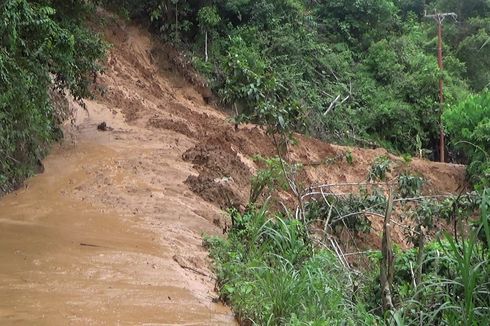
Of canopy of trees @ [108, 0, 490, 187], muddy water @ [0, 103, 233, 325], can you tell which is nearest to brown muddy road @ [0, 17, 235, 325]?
muddy water @ [0, 103, 233, 325]

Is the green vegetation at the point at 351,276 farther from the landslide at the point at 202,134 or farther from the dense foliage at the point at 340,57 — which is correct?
the dense foliage at the point at 340,57

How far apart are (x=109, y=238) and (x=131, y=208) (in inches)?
64.4

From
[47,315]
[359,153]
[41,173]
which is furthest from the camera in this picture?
[359,153]

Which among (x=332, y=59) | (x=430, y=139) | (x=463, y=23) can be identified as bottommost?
(x=430, y=139)

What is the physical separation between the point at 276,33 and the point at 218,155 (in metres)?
10.9

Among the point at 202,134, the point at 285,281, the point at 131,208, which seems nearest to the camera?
the point at 285,281

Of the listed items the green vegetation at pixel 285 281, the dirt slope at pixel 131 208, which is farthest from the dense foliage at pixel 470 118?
the green vegetation at pixel 285 281

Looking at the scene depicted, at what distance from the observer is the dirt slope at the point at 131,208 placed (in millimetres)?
4715

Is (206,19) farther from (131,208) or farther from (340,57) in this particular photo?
(131,208)

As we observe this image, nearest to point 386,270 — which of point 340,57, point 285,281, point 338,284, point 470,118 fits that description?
point 338,284

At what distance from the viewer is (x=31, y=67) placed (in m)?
8.00

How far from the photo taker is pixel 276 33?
21516 mm

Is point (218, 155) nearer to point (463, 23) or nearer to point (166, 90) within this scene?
point (166, 90)

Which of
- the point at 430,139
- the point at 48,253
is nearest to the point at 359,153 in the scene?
the point at 430,139
